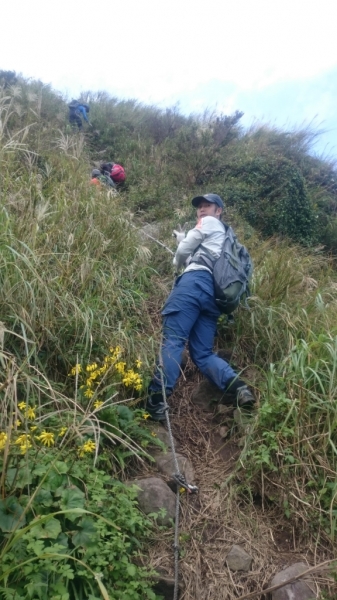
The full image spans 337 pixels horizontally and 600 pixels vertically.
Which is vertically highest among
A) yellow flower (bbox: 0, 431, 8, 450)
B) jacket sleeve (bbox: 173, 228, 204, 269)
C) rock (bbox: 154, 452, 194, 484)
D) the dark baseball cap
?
the dark baseball cap

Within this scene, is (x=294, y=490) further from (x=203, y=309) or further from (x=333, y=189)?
(x=333, y=189)

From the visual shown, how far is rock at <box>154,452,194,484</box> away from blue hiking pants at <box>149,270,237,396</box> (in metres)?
0.57

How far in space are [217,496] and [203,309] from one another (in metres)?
1.56

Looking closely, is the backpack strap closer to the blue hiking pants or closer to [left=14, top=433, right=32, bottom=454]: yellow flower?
the blue hiking pants

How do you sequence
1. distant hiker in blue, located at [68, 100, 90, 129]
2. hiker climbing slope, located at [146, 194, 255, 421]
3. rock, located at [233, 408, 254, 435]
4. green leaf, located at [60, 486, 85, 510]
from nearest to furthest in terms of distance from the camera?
green leaf, located at [60, 486, 85, 510]
rock, located at [233, 408, 254, 435]
hiker climbing slope, located at [146, 194, 255, 421]
distant hiker in blue, located at [68, 100, 90, 129]

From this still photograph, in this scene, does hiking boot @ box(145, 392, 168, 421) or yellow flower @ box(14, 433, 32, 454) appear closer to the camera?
yellow flower @ box(14, 433, 32, 454)

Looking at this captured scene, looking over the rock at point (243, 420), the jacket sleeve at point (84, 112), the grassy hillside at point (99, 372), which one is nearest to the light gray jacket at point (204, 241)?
the grassy hillside at point (99, 372)

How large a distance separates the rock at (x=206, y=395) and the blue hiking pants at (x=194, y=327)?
207 millimetres

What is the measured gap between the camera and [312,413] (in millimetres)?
3338

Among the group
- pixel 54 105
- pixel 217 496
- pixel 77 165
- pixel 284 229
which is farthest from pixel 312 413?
pixel 54 105

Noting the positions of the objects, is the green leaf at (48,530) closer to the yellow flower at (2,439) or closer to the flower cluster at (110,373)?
the yellow flower at (2,439)

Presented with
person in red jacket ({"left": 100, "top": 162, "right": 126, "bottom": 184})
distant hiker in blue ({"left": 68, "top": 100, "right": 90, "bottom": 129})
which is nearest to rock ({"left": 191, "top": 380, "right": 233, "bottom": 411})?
person in red jacket ({"left": 100, "top": 162, "right": 126, "bottom": 184})

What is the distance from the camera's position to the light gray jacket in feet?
14.4

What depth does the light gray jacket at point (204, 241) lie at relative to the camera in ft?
14.4
